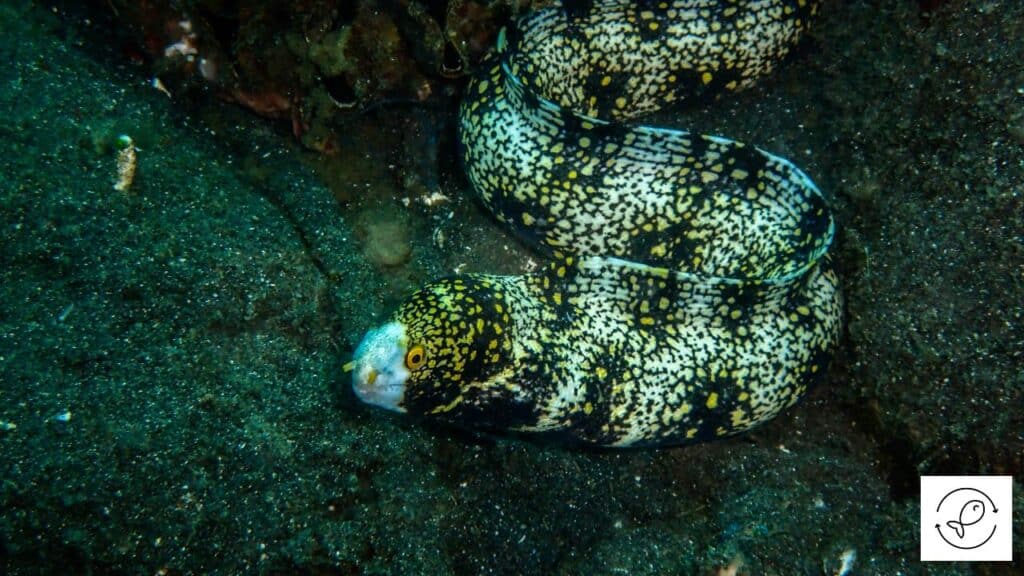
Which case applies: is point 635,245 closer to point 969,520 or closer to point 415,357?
point 415,357

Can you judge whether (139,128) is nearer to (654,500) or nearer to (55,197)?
(55,197)

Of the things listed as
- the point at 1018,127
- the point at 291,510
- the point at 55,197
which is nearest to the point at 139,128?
the point at 55,197

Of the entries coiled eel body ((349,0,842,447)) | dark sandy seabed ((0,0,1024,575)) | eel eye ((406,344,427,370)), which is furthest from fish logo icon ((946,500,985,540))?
eel eye ((406,344,427,370))

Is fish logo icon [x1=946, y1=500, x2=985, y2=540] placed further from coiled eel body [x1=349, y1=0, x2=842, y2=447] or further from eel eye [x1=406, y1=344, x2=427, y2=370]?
eel eye [x1=406, y1=344, x2=427, y2=370]

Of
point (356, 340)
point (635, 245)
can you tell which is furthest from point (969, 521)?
point (356, 340)

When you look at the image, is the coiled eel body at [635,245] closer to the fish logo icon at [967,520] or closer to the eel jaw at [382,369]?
the eel jaw at [382,369]

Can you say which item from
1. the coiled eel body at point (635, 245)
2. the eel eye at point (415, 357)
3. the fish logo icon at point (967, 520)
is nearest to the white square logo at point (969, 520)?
the fish logo icon at point (967, 520)
